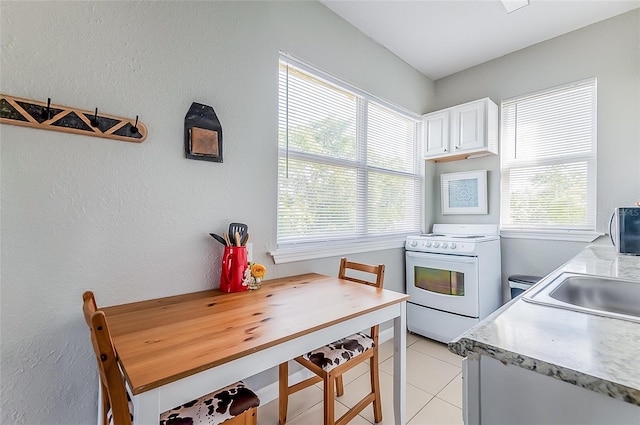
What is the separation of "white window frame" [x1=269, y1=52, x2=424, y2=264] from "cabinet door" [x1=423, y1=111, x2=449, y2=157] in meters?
0.10

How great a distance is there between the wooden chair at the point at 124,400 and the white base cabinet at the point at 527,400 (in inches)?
31.7

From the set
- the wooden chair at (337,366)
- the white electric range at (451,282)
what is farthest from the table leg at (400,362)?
the white electric range at (451,282)

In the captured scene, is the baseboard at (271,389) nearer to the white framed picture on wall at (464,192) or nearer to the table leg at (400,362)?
the table leg at (400,362)

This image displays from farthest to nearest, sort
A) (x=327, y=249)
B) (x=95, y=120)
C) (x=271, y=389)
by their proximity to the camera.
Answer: (x=327, y=249)
(x=271, y=389)
(x=95, y=120)

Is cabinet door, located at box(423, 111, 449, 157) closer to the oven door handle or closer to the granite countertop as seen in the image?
the oven door handle

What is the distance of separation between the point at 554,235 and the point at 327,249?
218 centimetres

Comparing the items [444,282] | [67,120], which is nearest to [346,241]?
[444,282]

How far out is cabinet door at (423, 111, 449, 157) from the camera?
3.05 m

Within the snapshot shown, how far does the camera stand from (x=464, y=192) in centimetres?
320

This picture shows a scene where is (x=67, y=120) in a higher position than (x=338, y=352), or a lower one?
higher

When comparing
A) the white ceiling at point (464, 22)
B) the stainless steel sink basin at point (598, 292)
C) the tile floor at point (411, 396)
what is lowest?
the tile floor at point (411, 396)

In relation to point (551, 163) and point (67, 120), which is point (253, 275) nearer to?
point (67, 120)

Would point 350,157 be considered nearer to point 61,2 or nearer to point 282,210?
point 282,210

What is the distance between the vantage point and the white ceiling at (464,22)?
2.23 metres
